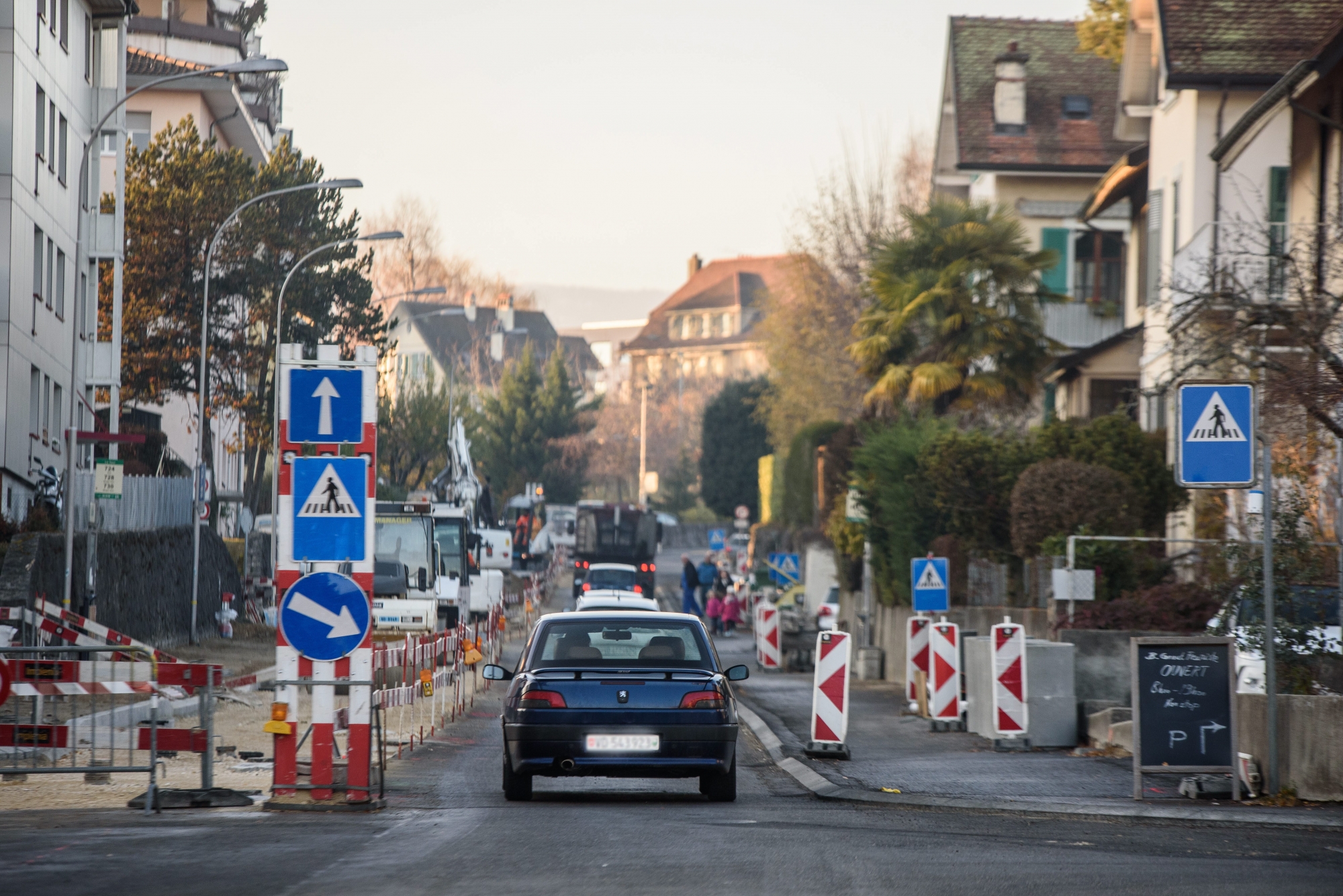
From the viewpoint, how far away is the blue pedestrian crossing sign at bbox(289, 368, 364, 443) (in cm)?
1184

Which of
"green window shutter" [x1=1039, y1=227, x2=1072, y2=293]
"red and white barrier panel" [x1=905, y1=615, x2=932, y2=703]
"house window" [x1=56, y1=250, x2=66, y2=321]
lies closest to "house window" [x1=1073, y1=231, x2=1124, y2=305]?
"green window shutter" [x1=1039, y1=227, x2=1072, y2=293]

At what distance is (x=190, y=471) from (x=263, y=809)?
39624mm

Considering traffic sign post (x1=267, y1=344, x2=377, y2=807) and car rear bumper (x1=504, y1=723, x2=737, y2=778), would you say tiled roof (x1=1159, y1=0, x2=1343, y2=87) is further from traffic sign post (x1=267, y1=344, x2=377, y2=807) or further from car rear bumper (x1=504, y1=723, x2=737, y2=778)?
traffic sign post (x1=267, y1=344, x2=377, y2=807)

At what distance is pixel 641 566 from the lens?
61750mm

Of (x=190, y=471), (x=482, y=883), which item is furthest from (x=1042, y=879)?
(x=190, y=471)

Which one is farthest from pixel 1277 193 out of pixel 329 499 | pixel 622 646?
pixel 329 499

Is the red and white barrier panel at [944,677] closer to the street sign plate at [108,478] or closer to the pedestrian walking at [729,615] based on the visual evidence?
the street sign plate at [108,478]

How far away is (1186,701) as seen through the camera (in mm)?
12945

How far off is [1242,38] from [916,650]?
13184 millimetres

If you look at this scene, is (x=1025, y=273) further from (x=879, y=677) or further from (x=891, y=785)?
(x=891, y=785)

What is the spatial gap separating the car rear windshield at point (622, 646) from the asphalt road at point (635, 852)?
3.22 ft

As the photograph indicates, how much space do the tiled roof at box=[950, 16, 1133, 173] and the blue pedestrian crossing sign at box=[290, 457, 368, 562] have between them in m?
36.0

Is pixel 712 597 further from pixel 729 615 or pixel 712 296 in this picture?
pixel 712 296

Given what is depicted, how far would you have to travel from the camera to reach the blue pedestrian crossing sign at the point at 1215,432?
1310 centimetres
